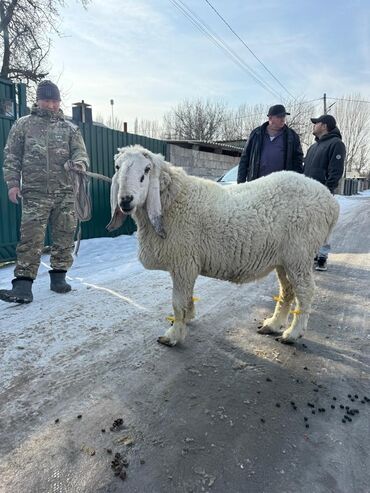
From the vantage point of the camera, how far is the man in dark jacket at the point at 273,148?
4.68m

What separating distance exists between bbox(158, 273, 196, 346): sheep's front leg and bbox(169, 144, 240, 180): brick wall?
8.40 m

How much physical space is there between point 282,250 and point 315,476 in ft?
6.11

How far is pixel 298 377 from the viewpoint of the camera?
2.97 m

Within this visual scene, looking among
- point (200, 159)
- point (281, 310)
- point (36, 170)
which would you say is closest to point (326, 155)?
point (281, 310)

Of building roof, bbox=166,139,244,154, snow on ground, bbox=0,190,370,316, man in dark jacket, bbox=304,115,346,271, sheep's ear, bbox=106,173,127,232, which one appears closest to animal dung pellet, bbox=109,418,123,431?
sheep's ear, bbox=106,173,127,232

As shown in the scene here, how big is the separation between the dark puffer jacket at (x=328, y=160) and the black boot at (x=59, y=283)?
3961 mm

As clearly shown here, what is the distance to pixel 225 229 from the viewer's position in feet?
Answer: 10.8

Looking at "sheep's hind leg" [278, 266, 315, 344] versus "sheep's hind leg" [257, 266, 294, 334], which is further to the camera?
"sheep's hind leg" [257, 266, 294, 334]

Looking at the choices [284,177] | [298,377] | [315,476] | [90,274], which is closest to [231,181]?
A: [90,274]

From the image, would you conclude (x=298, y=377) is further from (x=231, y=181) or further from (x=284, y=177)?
(x=231, y=181)

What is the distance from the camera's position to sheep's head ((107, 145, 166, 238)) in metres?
2.99

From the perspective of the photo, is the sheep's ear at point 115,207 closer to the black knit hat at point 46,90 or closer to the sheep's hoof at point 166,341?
the sheep's hoof at point 166,341

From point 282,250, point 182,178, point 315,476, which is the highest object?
point 182,178

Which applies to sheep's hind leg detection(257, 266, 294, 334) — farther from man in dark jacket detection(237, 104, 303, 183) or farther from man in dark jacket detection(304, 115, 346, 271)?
man in dark jacket detection(304, 115, 346, 271)
